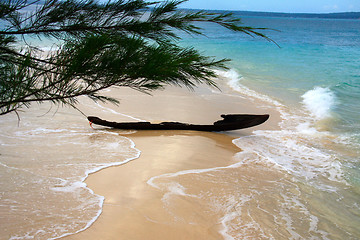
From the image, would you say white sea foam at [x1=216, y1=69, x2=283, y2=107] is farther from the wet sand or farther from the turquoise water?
the wet sand

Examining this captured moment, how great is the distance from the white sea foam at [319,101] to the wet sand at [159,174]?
4.73 ft

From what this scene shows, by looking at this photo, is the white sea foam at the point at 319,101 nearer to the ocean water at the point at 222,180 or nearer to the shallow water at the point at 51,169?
the ocean water at the point at 222,180

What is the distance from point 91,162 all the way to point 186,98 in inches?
205

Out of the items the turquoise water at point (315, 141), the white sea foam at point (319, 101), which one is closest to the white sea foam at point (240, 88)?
the turquoise water at point (315, 141)

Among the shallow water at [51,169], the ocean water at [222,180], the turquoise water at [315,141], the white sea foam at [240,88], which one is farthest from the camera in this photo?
the white sea foam at [240,88]

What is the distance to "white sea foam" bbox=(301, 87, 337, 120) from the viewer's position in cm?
920

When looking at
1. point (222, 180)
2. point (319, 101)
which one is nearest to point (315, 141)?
point (222, 180)

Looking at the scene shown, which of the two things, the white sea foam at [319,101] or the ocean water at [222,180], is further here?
the white sea foam at [319,101]

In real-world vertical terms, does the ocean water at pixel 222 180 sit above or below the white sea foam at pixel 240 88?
below

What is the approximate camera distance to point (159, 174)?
446 cm

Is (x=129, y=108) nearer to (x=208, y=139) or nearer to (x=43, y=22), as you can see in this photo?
(x=208, y=139)

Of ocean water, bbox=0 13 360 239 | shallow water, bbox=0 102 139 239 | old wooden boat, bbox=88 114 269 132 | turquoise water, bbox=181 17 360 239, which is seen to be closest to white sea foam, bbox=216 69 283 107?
turquoise water, bbox=181 17 360 239

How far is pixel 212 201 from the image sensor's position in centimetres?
392

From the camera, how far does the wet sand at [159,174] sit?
3.28m
